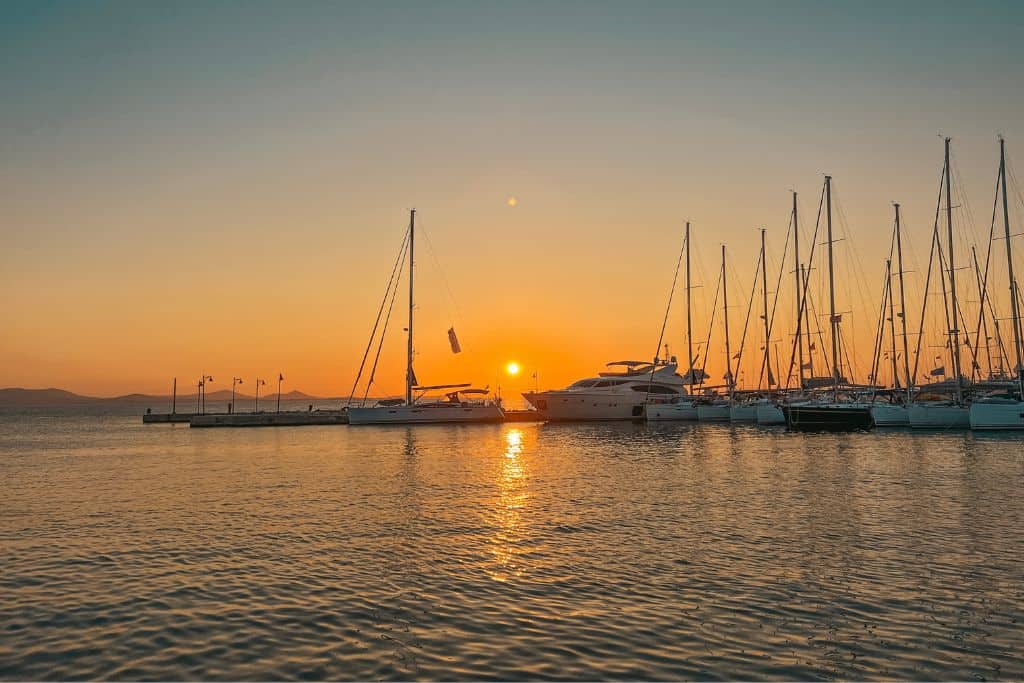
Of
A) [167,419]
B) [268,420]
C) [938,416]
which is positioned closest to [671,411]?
[938,416]

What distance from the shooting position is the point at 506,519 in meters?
22.1

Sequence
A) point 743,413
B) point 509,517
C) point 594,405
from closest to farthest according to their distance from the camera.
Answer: point 509,517 → point 743,413 → point 594,405

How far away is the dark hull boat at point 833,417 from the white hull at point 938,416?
3.54 m

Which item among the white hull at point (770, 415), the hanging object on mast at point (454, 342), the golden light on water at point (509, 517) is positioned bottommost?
the golden light on water at point (509, 517)

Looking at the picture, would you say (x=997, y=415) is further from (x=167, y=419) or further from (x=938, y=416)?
(x=167, y=419)

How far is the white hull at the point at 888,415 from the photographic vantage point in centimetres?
6284

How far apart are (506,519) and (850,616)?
11.9 meters

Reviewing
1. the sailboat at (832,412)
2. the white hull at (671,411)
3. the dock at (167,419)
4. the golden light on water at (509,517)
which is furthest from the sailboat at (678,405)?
the dock at (167,419)

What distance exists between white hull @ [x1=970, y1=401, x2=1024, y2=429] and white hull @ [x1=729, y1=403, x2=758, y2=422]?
1026 inches

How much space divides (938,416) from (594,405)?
1532 inches

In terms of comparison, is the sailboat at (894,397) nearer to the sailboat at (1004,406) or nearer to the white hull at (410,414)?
the sailboat at (1004,406)

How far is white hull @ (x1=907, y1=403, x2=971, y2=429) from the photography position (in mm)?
59719

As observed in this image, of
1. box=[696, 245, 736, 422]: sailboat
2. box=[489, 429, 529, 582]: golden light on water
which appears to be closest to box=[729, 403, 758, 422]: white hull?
box=[696, 245, 736, 422]: sailboat

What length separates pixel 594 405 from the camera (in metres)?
88.5
